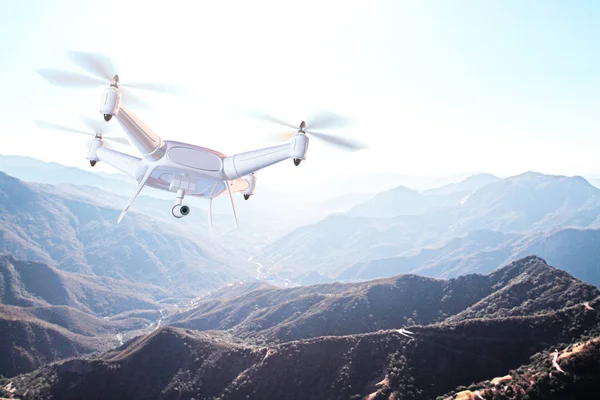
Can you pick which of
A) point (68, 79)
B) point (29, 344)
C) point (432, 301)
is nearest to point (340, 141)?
point (68, 79)

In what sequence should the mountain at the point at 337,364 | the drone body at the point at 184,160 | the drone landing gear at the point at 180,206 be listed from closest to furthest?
1. the drone body at the point at 184,160
2. the drone landing gear at the point at 180,206
3. the mountain at the point at 337,364

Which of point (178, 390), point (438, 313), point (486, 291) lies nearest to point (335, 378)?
point (178, 390)

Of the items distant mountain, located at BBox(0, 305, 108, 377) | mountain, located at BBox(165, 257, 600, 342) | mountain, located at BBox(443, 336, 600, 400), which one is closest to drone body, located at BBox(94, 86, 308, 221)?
mountain, located at BBox(443, 336, 600, 400)

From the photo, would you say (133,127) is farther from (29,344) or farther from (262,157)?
(29,344)

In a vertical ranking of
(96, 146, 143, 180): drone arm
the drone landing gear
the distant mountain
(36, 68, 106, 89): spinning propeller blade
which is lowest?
the distant mountain

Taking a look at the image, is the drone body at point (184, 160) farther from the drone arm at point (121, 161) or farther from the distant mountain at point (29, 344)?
the distant mountain at point (29, 344)

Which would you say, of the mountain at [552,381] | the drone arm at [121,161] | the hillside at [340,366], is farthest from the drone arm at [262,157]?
the hillside at [340,366]

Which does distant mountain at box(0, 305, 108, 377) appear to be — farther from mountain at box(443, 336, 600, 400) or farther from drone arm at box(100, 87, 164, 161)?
drone arm at box(100, 87, 164, 161)

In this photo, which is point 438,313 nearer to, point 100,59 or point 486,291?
point 486,291
